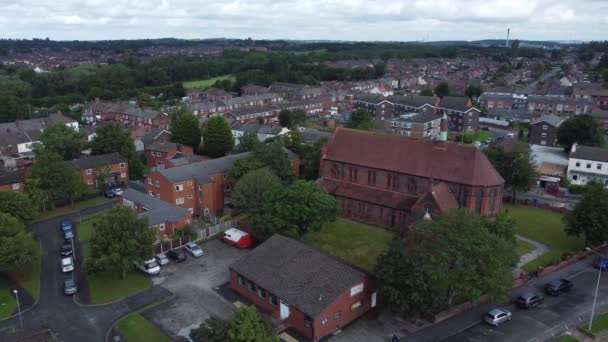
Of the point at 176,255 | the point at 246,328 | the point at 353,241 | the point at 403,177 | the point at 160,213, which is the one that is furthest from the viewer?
the point at 403,177

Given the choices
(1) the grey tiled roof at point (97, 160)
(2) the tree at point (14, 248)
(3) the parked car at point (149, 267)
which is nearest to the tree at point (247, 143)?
(1) the grey tiled roof at point (97, 160)

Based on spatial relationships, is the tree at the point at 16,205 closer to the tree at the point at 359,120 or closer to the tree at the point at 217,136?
the tree at the point at 217,136

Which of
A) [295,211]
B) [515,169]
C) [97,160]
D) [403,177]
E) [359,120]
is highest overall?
[359,120]

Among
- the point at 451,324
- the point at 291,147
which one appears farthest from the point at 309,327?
the point at 291,147

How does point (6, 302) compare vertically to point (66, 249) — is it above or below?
below

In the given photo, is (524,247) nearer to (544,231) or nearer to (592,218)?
(544,231)

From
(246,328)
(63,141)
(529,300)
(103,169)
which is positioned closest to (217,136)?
(103,169)

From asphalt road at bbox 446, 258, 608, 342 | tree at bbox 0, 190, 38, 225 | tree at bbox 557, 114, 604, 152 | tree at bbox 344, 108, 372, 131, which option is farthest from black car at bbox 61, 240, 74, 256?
tree at bbox 557, 114, 604, 152
